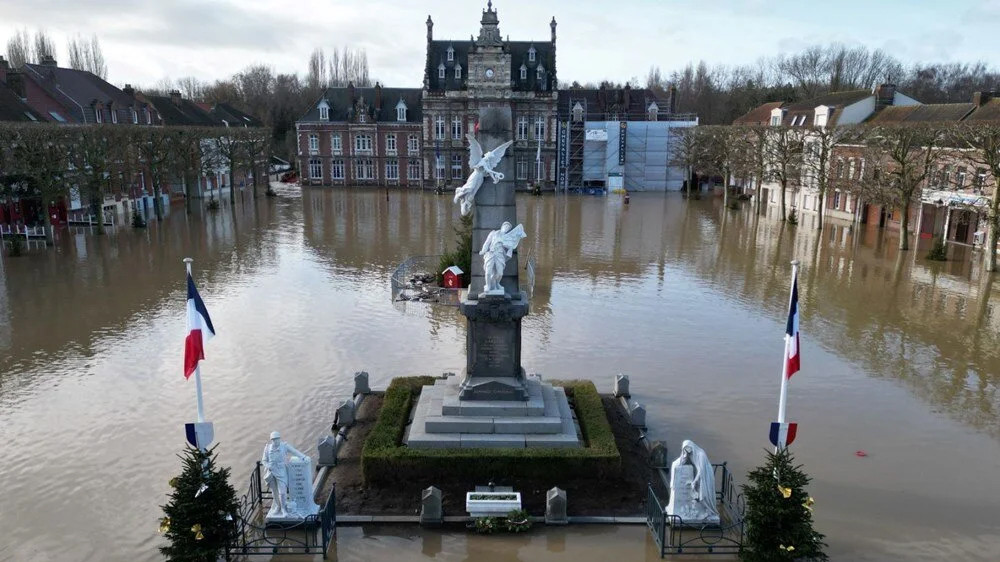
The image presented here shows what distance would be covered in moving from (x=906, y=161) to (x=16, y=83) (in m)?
52.3

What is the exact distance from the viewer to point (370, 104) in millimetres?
68125

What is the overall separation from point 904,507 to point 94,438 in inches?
631

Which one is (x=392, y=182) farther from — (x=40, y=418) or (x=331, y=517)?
(x=331, y=517)

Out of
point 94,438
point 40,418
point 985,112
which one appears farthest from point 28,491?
point 985,112

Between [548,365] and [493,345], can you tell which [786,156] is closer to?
[548,365]

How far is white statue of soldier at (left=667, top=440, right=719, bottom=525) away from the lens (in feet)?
35.3

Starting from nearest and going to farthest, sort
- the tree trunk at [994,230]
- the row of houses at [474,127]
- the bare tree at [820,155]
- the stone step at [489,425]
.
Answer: the stone step at [489,425]
the tree trunk at [994,230]
the bare tree at [820,155]
the row of houses at [474,127]

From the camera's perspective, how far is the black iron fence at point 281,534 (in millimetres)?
10305

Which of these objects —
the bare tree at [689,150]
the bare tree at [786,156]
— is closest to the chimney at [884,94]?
the bare tree at [786,156]

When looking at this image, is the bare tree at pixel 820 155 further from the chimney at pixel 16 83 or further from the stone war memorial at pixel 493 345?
the chimney at pixel 16 83

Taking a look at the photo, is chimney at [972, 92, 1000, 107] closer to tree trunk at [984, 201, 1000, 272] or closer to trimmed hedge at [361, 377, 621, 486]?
tree trunk at [984, 201, 1000, 272]

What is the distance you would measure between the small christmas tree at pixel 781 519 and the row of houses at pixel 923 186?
97.8 ft

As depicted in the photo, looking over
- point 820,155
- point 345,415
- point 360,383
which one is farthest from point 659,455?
point 820,155

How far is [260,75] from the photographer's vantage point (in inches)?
4503
